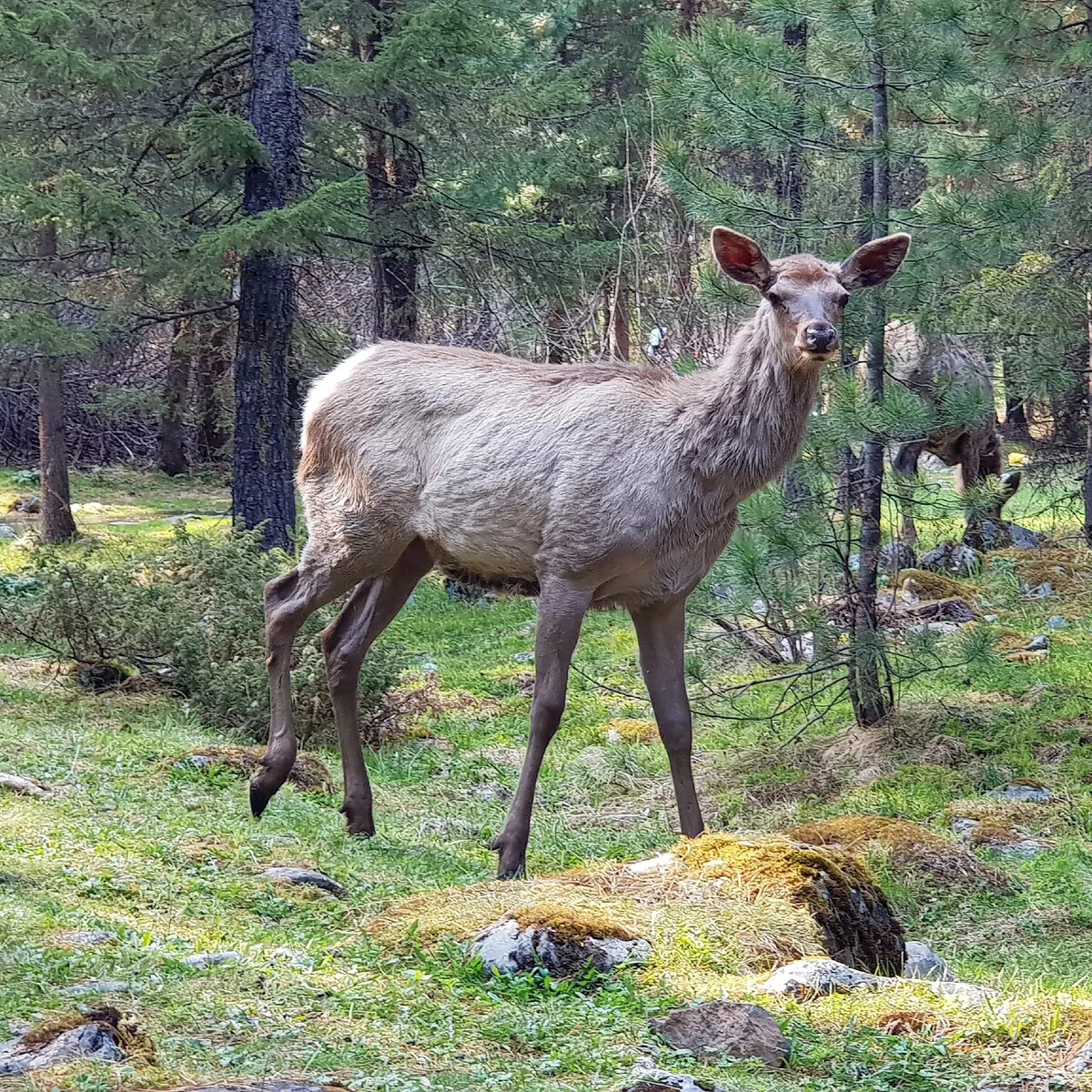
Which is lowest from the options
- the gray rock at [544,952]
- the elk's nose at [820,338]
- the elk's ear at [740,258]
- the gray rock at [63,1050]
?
the gray rock at [544,952]

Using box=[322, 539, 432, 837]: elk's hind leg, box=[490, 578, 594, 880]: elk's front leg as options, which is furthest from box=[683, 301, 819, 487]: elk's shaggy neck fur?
box=[322, 539, 432, 837]: elk's hind leg

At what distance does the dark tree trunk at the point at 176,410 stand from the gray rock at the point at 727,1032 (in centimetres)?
1665

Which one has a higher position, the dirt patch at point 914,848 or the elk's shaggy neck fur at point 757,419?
the elk's shaggy neck fur at point 757,419

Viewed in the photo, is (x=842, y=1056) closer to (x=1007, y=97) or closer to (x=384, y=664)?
(x=384, y=664)

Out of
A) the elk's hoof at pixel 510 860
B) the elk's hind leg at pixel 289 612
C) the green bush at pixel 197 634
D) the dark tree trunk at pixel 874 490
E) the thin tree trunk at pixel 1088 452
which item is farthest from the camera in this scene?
the thin tree trunk at pixel 1088 452

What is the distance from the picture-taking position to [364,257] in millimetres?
14258

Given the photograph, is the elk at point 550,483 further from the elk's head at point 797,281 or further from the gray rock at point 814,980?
the gray rock at point 814,980

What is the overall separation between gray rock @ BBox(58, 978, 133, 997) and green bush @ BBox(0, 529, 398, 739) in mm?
5176

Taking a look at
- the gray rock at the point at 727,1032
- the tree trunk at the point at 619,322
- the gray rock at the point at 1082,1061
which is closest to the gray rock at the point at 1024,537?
the tree trunk at the point at 619,322

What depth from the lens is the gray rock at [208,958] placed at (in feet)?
14.4

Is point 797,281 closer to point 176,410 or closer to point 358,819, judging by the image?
point 358,819

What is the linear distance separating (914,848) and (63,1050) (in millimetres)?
4543

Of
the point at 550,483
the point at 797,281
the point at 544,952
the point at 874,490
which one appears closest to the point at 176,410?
the point at 874,490

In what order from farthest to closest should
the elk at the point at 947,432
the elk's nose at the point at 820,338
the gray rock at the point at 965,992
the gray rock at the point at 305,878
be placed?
the elk at the point at 947,432 → the elk's nose at the point at 820,338 → the gray rock at the point at 305,878 → the gray rock at the point at 965,992
